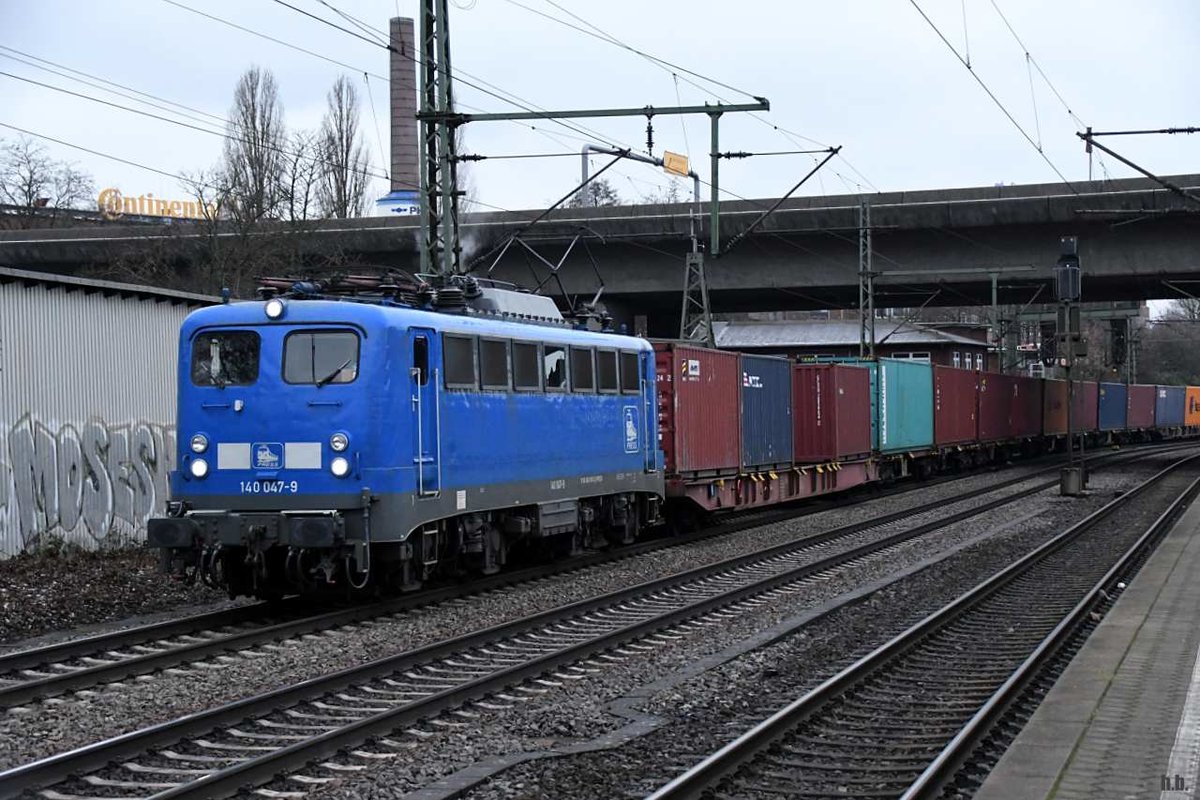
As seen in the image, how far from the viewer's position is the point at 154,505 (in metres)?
19.8

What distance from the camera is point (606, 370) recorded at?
1888cm

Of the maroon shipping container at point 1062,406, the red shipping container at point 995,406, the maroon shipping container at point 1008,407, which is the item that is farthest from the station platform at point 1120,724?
the maroon shipping container at point 1062,406

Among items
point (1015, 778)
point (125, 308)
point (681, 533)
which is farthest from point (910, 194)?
point (1015, 778)

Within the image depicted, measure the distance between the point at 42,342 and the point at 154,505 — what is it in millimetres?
2909

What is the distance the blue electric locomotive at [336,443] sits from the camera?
1355cm

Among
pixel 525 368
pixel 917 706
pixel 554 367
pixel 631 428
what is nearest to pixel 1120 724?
pixel 917 706

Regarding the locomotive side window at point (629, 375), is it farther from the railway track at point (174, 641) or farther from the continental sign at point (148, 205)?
the continental sign at point (148, 205)

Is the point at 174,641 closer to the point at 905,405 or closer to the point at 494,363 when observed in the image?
the point at 494,363

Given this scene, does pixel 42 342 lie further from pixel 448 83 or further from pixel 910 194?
pixel 910 194

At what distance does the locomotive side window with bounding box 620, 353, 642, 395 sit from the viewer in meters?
19.4

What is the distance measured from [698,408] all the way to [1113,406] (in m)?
46.3

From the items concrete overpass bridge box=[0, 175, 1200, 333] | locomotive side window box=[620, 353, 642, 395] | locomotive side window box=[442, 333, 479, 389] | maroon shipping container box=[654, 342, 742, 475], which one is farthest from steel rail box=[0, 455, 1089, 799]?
concrete overpass bridge box=[0, 175, 1200, 333]

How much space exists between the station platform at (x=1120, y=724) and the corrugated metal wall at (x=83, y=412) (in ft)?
39.8

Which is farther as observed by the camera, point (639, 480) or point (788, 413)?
point (788, 413)
